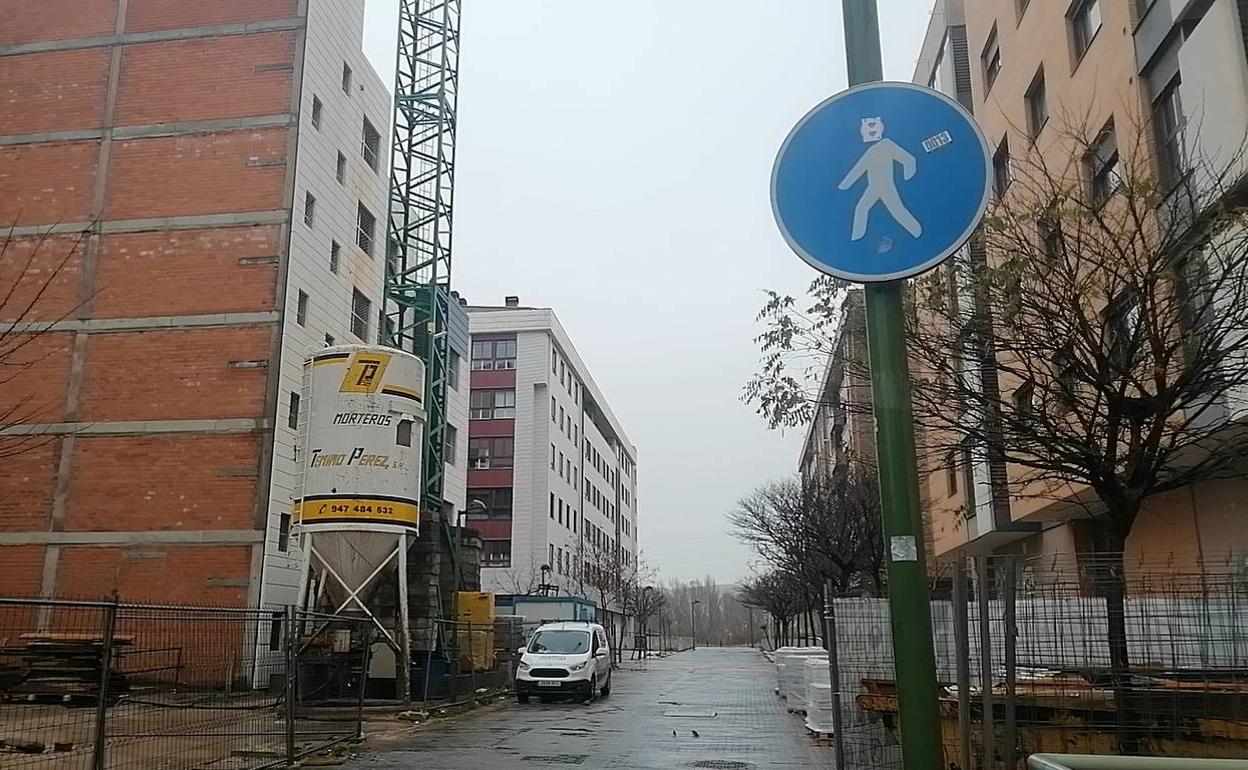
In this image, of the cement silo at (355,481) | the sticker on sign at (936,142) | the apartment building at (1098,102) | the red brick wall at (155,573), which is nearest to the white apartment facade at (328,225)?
the red brick wall at (155,573)

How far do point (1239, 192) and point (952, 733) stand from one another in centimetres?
766

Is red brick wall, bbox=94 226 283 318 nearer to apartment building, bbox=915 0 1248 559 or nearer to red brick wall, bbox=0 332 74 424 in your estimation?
red brick wall, bbox=0 332 74 424

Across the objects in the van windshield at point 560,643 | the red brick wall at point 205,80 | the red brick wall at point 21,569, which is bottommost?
the van windshield at point 560,643

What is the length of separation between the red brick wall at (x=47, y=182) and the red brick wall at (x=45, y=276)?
0.63 m

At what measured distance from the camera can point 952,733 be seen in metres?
7.46

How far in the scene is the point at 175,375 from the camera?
26.6 meters

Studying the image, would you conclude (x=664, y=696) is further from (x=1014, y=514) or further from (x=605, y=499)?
(x=605, y=499)

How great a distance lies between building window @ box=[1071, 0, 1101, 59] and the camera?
1823 centimetres

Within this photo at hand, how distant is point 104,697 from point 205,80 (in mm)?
23882

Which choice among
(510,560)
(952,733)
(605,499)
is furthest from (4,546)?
(605,499)

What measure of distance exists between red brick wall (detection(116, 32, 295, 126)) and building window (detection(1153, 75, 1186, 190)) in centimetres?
2139

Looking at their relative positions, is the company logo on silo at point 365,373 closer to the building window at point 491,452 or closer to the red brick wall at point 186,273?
the red brick wall at point 186,273

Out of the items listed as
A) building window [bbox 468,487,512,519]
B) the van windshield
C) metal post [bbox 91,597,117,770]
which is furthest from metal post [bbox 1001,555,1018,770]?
building window [bbox 468,487,512,519]

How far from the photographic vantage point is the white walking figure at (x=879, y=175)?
11.1 ft
